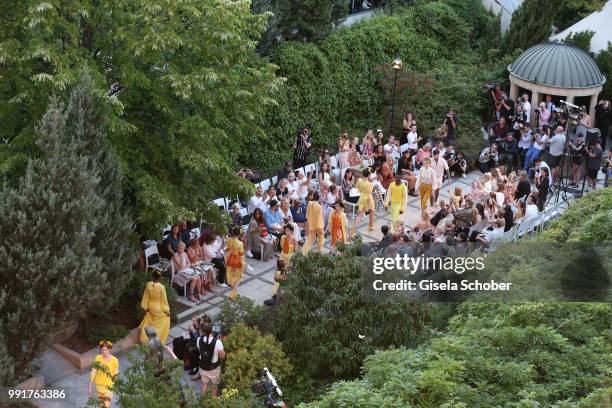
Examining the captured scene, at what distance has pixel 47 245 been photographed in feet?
46.4

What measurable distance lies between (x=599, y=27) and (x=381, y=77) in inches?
303

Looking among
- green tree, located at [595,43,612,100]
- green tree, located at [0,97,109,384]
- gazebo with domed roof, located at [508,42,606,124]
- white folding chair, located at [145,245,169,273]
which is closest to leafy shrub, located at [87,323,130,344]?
green tree, located at [0,97,109,384]

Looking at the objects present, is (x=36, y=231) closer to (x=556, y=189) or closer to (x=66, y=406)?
(x=66, y=406)

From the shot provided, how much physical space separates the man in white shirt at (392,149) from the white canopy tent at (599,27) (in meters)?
9.34

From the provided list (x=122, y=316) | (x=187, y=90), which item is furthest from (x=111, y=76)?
(x=122, y=316)

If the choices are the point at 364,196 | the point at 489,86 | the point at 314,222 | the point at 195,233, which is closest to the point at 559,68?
the point at 489,86

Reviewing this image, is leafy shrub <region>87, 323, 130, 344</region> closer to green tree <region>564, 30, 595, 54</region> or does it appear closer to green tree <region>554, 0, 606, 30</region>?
green tree <region>564, 30, 595, 54</region>

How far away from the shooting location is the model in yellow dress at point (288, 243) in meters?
18.7

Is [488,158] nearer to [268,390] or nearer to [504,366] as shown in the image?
[268,390]

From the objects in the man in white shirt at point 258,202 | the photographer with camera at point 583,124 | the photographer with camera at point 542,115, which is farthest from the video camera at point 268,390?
the photographer with camera at point 542,115

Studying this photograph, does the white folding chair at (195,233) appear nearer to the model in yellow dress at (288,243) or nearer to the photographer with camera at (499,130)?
the model in yellow dress at (288,243)

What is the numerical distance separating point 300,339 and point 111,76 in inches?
244

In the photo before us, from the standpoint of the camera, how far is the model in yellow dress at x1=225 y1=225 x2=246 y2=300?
59.7ft

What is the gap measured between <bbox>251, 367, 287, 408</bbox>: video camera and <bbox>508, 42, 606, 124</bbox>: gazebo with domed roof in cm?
1766
